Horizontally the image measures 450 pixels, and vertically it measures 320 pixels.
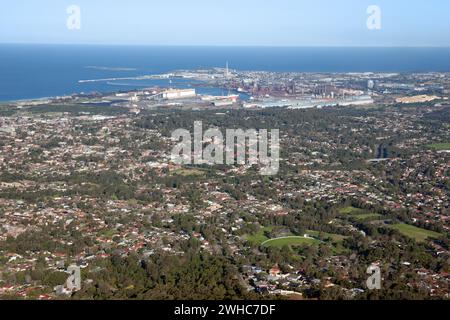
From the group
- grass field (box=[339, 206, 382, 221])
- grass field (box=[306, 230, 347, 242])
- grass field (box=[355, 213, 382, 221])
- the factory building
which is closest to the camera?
grass field (box=[306, 230, 347, 242])

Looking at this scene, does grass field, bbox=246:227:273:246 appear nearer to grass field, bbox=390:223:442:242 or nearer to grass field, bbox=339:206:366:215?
grass field, bbox=339:206:366:215

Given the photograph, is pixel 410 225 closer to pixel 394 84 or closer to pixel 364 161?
pixel 364 161

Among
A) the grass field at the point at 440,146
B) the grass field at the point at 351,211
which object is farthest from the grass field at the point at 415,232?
the grass field at the point at 440,146

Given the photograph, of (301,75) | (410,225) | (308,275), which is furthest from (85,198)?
(301,75)

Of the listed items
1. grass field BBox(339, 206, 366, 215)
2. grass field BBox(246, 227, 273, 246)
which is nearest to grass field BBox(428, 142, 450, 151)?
grass field BBox(339, 206, 366, 215)

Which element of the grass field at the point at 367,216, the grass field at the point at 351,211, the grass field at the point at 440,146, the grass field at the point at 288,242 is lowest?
the grass field at the point at 288,242

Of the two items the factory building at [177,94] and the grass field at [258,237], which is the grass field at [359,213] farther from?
the factory building at [177,94]

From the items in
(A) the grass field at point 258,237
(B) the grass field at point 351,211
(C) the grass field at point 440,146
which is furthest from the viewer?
(C) the grass field at point 440,146

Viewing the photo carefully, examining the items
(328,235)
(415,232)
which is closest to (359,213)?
(415,232)
